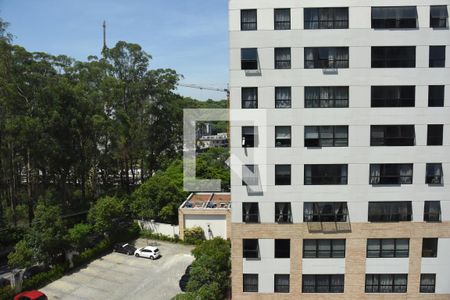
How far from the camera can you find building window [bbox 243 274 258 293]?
16953 mm

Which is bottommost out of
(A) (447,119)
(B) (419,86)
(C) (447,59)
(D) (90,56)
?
(A) (447,119)

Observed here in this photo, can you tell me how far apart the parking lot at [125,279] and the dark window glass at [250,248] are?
7.30 metres

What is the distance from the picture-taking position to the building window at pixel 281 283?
55.4 feet

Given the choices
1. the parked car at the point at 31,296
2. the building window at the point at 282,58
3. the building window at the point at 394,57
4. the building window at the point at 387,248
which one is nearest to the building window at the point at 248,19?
the building window at the point at 282,58

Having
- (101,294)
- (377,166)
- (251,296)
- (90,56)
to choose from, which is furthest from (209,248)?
(90,56)

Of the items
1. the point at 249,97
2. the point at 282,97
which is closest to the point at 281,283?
the point at 282,97

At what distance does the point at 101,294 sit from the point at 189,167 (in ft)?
59.2

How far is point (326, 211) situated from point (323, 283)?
3.44 meters

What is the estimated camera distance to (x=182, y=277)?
2394 cm

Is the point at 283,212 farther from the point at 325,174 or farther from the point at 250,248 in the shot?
the point at 325,174

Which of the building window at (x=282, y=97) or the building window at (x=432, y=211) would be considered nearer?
the building window at (x=282, y=97)

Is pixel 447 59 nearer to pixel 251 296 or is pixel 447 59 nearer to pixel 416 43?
pixel 416 43

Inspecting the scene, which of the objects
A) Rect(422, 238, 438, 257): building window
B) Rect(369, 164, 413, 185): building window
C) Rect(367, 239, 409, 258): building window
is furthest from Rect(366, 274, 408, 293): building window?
Rect(369, 164, 413, 185): building window

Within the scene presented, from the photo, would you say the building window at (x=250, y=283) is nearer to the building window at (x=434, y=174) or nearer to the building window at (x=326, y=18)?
the building window at (x=434, y=174)
